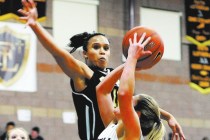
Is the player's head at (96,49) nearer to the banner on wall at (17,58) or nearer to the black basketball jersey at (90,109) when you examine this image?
the black basketball jersey at (90,109)

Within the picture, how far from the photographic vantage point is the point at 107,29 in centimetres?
1562

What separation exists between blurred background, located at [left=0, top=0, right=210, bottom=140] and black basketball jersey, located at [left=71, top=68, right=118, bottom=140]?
8.18 m

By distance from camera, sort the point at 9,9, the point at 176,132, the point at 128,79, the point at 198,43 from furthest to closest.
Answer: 1. the point at 198,43
2. the point at 9,9
3. the point at 176,132
4. the point at 128,79

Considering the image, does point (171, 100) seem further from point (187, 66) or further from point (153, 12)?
point (153, 12)

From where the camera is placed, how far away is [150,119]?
15.7ft

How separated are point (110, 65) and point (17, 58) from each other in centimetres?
232

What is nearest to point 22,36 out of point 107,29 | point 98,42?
point 107,29

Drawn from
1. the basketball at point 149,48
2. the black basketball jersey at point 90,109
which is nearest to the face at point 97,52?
the black basketball jersey at point 90,109

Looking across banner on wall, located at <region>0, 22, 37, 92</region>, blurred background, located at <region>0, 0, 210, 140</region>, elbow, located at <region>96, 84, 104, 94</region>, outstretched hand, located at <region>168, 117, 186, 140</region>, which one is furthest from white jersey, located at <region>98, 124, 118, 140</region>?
banner on wall, located at <region>0, 22, 37, 92</region>

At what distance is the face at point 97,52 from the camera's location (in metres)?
5.95

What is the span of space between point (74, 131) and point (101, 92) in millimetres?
9518

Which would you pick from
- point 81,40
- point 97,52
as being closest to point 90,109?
point 97,52

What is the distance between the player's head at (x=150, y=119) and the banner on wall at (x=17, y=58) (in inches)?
373

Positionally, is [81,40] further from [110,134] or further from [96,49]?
[110,134]
